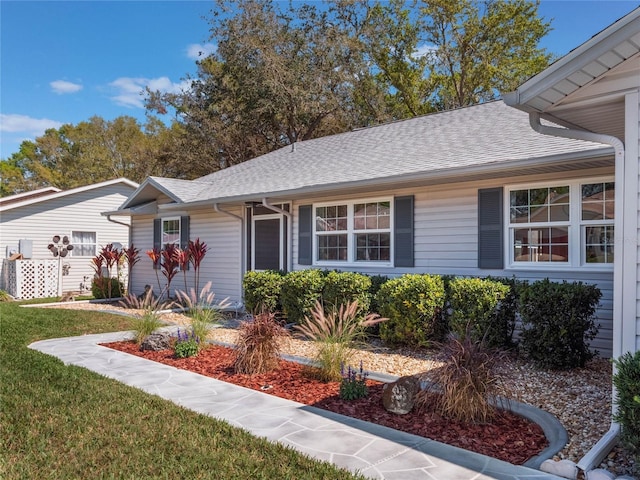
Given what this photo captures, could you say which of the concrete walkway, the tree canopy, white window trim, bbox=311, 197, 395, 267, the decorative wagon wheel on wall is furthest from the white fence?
the concrete walkway

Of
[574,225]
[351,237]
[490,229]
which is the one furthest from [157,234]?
[574,225]

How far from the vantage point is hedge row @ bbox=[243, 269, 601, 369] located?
18.0 ft

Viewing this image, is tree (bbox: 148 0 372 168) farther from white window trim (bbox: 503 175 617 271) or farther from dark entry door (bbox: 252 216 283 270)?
white window trim (bbox: 503 175 617 271)

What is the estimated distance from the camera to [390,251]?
861 cm

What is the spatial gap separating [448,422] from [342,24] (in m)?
21.9

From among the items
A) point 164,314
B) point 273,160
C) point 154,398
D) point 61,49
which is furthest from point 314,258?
point 61,49

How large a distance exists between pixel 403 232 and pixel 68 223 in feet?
47.4

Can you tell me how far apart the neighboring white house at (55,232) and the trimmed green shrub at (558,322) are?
12892 millimetres

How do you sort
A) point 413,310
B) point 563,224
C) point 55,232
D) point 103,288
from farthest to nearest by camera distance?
point 55,232 → point 103,288 → point 563,224 → point 413,310

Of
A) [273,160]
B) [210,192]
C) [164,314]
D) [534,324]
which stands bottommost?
[164,314]

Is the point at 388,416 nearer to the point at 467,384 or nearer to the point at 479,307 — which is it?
the point at 467,384

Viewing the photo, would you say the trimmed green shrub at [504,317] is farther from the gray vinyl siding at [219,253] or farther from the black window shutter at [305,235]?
the gray vinyl siding at [219,253]

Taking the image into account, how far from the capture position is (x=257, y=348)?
18.3 feet

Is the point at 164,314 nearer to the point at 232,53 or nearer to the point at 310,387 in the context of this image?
the point at 310,387
